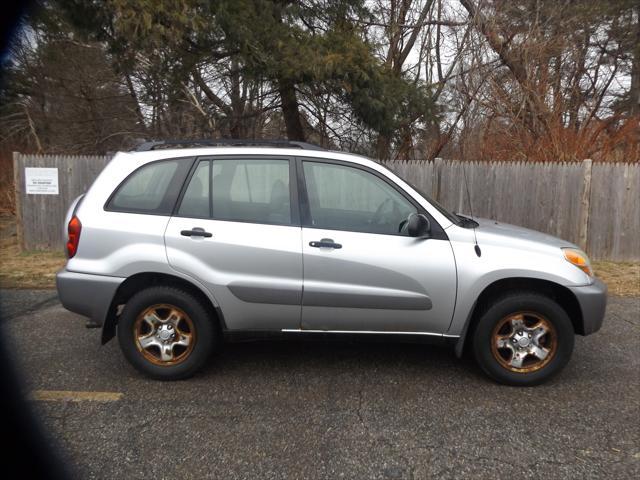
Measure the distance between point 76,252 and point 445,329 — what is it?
287cm

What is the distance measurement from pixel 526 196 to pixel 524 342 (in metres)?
5.59

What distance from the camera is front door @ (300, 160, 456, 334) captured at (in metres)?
3.41

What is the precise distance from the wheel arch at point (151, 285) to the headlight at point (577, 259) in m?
2.70

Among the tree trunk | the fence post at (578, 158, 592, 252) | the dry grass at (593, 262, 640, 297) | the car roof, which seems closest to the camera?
the car roof

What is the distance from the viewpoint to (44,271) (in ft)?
24.0

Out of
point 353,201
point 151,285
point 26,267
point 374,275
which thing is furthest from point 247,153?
point 26,267

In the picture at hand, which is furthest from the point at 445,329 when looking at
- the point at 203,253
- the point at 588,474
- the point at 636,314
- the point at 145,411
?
the point at 636,314

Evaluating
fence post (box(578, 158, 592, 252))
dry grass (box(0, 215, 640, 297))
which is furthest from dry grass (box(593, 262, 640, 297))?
fence post (box(578, 158, 592, 252))

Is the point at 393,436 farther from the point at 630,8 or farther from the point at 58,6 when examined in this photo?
the point at 630,8

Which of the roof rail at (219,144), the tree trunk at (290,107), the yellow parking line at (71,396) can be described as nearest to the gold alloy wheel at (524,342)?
the roof rail at (219,144)

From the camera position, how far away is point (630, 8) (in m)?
13.0

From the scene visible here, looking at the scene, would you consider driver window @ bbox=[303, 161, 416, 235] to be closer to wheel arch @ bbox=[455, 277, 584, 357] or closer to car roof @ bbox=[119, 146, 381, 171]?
car roof @ bbox=[119, 146, 381, 171]

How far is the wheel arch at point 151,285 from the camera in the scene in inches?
139

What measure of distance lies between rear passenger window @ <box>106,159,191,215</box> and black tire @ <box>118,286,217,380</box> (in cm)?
63
